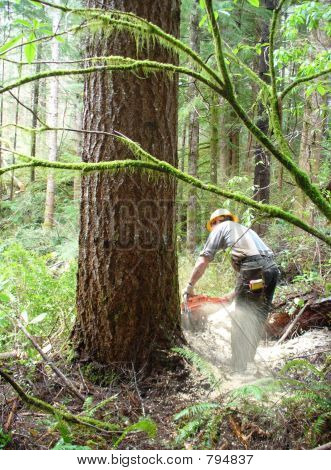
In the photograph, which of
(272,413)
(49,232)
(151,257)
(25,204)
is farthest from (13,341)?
(25,204)

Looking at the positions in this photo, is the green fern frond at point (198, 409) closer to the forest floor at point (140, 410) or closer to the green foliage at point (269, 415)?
the green foliage at point (269, 415)

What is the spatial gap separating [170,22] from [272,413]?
123 inches

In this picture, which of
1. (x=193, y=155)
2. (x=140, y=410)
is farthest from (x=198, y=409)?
(x=193, y=155)

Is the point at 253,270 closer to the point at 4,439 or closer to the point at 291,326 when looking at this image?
the point at 291,326

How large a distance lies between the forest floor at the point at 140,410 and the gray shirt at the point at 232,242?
1289 millimetres

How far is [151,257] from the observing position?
3.16 m

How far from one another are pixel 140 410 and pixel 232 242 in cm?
240

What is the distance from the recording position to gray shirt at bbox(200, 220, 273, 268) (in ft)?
15.0

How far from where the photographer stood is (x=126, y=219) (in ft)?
10.1

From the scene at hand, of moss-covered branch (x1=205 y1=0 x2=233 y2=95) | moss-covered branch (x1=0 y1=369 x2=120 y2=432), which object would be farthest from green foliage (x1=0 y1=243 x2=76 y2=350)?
moss-covered branch (x1=205 y1=0 x2=233 y2=95)

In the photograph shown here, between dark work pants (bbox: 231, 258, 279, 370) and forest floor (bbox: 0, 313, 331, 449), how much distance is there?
0.46m

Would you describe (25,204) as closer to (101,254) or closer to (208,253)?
(208,253)

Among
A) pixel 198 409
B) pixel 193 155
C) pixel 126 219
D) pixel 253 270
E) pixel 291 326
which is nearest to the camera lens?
pixel 198 409

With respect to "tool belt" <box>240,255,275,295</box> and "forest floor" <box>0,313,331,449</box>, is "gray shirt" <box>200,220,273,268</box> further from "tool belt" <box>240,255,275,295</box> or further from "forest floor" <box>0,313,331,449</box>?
"forest floor" <box>0,313,331,449</box>
